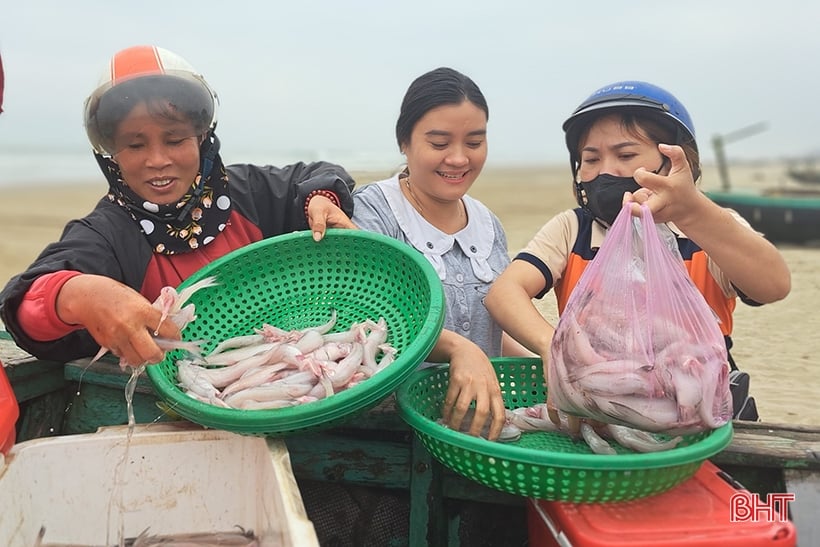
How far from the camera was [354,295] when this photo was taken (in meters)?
3.12

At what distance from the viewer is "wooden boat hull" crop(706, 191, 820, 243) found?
1733cm

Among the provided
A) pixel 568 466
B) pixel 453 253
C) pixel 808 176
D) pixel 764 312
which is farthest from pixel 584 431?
pixel 808 176

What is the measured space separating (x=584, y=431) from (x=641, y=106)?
51.0 inches

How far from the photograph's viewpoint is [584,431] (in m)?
2.55

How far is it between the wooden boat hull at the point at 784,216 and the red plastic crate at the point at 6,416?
55.3 ft

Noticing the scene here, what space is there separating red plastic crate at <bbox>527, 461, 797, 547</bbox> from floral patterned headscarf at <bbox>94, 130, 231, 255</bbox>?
192 cm

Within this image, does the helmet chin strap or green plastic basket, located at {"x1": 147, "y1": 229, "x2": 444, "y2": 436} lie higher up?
the helmet chin strap

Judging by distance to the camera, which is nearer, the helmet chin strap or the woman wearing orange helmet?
the woman wearing orange helmet

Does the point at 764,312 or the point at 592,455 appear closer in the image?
the point at 592,455

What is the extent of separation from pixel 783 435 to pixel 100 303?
8.22 ft

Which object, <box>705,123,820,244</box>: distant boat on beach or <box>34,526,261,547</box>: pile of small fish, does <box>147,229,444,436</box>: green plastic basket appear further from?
<box>705,123,820,244</box>: distant boat on beach

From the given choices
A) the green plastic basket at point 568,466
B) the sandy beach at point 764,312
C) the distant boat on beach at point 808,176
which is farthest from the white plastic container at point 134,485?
the distant boat on beach at point 808,176

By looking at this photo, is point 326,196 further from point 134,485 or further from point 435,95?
point 134,485

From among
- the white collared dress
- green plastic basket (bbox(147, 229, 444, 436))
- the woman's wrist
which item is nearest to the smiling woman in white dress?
the white collared dress
